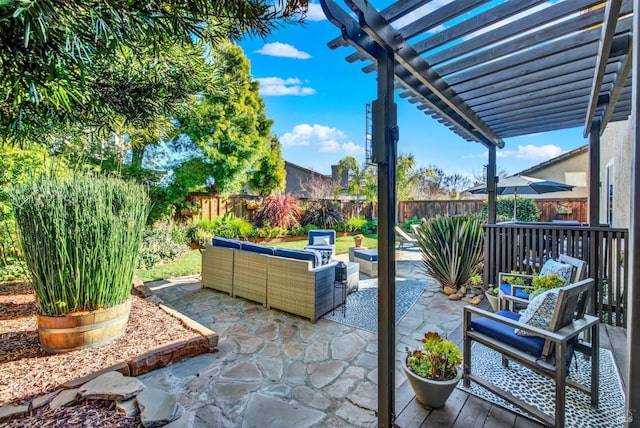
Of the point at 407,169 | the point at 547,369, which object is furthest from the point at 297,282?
the point at 407,169

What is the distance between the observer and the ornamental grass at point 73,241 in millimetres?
2586

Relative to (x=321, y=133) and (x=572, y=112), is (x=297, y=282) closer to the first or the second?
(x=572, y=112)

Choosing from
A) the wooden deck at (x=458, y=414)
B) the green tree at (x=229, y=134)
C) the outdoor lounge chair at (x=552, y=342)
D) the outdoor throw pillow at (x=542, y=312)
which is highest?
the green tree at (x=229, y=134)

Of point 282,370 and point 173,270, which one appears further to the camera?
point 173,270

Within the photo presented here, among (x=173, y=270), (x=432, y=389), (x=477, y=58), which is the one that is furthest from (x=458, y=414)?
(x=173, y=270)

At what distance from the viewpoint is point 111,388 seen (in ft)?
6.66

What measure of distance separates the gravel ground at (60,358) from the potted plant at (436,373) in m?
1.82

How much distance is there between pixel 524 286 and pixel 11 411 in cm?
429

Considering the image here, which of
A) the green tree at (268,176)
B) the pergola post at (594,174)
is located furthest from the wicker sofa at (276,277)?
the green tree at (268,176)

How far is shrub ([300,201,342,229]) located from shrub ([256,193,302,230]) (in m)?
0.82

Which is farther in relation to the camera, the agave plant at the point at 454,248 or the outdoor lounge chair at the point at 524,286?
the agave plant at the point at 454,248

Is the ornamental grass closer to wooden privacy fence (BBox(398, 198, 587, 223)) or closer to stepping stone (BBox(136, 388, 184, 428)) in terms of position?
stepping stone (BBox(136, 388, 184, 428))

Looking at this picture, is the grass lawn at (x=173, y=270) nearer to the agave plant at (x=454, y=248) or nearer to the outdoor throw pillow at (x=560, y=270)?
the agave plant at (x=454, y=248)

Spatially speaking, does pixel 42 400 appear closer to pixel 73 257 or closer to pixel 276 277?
pixel 73 257
